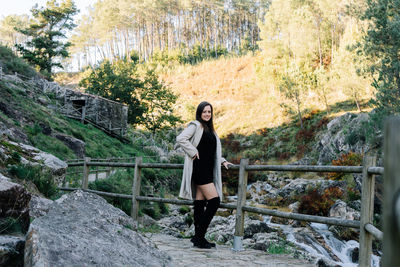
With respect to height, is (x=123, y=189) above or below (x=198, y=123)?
below

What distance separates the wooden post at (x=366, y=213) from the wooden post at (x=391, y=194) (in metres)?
3.53

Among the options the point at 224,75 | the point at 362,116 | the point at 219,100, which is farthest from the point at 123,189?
the point at 224,75

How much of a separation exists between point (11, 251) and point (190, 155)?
2.52 m

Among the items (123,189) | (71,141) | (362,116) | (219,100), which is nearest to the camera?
(123,189)

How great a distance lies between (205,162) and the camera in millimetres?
5191

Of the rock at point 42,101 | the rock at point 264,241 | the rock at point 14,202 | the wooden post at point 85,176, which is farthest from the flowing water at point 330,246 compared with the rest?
the rock at point 42,101

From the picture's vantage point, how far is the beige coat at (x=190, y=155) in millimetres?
5012

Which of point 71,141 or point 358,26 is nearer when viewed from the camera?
point 71,141

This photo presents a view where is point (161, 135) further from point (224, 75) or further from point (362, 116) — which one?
point (224, 75)

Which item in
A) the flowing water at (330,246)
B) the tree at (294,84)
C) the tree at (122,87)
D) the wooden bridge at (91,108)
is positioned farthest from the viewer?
the tree at (294,84)

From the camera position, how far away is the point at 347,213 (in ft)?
38.8

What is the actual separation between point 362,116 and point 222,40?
4650 centimetres

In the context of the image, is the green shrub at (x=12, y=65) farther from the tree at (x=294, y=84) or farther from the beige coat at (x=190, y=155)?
the beige coat at (x=190, y=155)

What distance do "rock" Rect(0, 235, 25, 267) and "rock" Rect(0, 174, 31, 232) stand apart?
0.84ft
